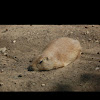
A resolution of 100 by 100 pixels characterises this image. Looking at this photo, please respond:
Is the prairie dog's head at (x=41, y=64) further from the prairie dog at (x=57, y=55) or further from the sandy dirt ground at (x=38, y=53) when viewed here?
the sandy dirt ground at (x=38, y=53)

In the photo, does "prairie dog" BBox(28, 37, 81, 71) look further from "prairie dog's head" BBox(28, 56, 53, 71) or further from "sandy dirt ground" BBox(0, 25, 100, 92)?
"sandy dirt ground" BBox(0, 25, 100, 92)

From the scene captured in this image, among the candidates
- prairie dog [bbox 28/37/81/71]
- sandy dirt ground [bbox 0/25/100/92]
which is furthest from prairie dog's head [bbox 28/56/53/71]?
sandy dirt ground [bbox 0/25/100/92]

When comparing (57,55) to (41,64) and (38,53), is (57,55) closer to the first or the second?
(41,64)

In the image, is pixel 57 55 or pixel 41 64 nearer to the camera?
pixel 41 64

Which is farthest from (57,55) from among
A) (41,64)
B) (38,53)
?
(38,53)

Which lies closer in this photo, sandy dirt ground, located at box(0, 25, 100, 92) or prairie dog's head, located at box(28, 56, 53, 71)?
sandy dirt ground, located at box(0, 25, 100, 92)

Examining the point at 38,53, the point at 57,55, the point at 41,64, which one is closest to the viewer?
the point at 41,64
